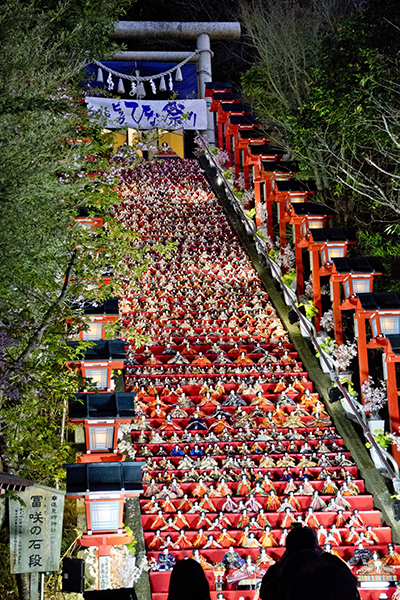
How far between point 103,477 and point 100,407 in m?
0.81

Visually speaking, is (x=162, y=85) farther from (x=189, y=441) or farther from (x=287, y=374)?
(x=189, y=441)

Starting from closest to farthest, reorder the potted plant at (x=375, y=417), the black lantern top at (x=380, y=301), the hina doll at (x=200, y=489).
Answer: the hina doll at (x=200, y=489) → the potted plant at (x=375, y=417) → the black lantern top at (x=380, y=301)

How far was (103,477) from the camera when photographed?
639cm

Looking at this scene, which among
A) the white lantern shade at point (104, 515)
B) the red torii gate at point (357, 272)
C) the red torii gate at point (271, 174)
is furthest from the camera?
the red torii gate at point (271, 174)

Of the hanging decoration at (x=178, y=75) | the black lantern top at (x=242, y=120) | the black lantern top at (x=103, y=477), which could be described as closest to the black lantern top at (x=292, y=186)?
the black lantern top at (x=242, y=120)

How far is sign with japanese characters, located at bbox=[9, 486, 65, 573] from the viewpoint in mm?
Result: 5953

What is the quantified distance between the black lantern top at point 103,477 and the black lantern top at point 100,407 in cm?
56

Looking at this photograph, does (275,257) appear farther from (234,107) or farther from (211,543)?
(211,543)

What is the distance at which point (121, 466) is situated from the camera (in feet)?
21.2

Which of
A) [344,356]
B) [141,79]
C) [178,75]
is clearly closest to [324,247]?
[344,356]

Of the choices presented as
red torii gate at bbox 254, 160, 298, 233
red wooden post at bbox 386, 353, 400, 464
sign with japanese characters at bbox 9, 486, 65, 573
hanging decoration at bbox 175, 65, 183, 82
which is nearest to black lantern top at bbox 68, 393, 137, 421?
sign with japanese characters at bbox 9, 486, 65, 573

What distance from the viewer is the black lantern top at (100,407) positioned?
6879 millimetres

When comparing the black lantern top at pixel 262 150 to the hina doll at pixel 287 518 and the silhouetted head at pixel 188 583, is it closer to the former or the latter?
the hina doll at pixel 287 518

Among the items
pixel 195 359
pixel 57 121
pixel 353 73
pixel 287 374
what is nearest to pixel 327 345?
pixel 287 374
